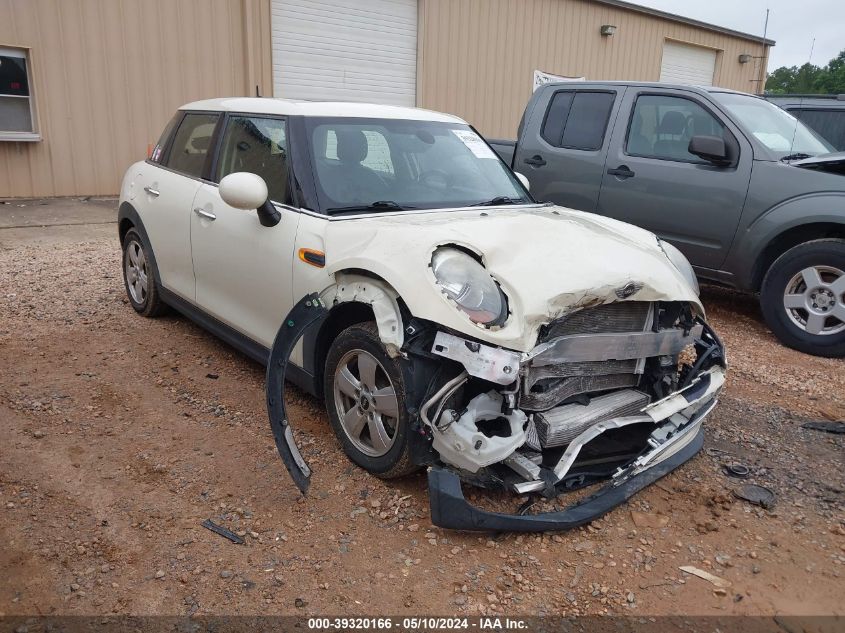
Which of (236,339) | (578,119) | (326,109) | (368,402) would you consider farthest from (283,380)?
(578,119)

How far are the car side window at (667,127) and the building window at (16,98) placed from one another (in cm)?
847

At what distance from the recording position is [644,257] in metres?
3.29

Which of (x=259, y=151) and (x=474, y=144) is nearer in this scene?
(x=259, y=151)

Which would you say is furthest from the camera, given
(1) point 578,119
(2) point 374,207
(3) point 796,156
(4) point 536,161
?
(4) point 536,161

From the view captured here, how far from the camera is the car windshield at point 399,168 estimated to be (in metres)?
3.74

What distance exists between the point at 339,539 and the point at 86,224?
26.6 ft

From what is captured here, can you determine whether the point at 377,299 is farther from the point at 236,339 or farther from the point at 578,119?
the point at 578,119

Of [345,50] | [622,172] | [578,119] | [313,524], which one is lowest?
[313,524]

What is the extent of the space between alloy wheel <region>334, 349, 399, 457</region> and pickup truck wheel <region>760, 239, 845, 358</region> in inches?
147

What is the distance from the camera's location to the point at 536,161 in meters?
6.80

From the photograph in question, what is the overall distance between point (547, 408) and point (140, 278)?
379 centimetres

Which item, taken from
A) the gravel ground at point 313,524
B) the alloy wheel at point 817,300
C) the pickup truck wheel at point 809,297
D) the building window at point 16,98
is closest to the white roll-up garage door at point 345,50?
the building window at point 16,98

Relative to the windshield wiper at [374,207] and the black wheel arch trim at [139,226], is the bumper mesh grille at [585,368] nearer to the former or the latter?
the windshield wiper at [374,207]

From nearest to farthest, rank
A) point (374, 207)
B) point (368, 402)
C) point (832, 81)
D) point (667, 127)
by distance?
point (368, 402) < point (374, 207) < point (667, 127) < point (832, 81)
